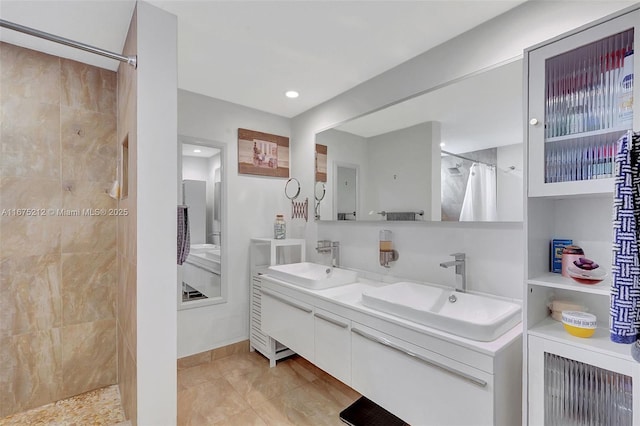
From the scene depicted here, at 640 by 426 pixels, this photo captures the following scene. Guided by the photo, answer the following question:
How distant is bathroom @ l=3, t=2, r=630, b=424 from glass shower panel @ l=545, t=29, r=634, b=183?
32cm

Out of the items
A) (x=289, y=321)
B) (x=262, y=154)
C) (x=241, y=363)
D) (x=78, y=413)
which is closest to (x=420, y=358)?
(x=289, y=321)

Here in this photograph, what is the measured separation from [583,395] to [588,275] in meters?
0.48

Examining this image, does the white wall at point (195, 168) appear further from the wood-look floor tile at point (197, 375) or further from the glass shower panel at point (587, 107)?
the glass shower panel at point (587, 107)

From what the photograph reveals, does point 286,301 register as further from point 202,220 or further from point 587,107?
point 587,107

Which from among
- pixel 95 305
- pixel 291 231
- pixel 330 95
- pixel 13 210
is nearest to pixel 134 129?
pixel 13 210

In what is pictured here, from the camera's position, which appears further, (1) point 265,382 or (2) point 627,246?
(1) point 265,382

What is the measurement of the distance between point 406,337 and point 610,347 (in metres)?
0.78

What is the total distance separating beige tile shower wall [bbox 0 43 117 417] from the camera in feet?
6.57

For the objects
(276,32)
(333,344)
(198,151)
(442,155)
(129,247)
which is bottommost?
(333,344)

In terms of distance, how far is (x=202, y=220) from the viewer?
2.85m

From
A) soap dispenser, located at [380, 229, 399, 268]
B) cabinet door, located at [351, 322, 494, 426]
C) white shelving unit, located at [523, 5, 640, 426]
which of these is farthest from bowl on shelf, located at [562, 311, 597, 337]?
soap dispenser, located at [380, 229, 399, 268]

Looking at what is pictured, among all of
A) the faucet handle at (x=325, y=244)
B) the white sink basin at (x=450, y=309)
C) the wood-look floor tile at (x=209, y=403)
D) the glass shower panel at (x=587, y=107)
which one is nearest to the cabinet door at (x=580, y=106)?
the glass shower panel at (x=587, y=107)

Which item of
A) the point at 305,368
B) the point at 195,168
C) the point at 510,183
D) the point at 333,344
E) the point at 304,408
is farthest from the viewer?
the point at 195,168

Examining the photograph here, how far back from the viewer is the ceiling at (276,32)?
64.6 inches
